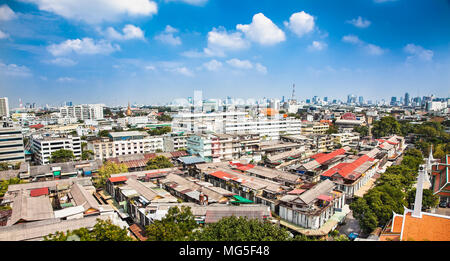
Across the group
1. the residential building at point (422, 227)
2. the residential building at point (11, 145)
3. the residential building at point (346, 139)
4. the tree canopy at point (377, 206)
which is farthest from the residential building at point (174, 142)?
the residential building at point (422, 227)

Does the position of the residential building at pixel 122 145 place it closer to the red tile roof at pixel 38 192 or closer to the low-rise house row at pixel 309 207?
the red tile roof at pixel 38 192

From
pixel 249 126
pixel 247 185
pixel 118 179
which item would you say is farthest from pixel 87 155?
pixel 249 126

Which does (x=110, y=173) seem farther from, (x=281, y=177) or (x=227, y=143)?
(x=281, y=177)

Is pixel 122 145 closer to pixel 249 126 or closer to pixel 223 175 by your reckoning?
pixel 223 175

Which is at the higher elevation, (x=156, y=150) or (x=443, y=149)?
(x=443, y=149)

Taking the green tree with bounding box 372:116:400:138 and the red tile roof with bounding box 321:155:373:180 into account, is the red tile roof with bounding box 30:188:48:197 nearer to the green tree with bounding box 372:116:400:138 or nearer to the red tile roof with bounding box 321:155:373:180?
the red tile roof with bounding box 321:155:373:180

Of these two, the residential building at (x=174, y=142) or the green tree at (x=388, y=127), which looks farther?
the green tree at (x=388, y=127)
